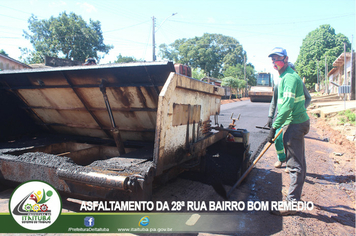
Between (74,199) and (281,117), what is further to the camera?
(281,117)

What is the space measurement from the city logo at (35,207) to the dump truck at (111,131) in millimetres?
116

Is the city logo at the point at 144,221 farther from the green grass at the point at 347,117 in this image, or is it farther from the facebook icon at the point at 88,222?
the green grass at the point at 347,117

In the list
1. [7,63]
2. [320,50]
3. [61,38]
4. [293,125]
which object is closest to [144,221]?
[293,125]

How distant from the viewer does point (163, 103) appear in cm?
217

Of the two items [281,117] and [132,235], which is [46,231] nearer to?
[132,235]

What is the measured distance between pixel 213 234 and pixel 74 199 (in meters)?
1.51

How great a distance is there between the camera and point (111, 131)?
339 cm

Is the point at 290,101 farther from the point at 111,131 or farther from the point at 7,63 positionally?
the point at 7,63

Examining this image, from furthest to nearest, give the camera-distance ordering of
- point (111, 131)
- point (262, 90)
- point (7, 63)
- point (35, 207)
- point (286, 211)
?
1. point (262, 90)
2. point (7, 63)
3. point (111, 131)
4. point (286, 211)
5. point (35, 207)

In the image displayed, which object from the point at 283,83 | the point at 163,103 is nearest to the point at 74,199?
the point at 163,103

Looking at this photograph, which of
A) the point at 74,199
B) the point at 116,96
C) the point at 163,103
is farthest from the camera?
the point at 116,96

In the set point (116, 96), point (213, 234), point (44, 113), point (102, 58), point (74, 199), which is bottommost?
point (213, 234)

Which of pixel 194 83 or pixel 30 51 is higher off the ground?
pixel 30 51

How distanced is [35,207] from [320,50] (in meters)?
47.9
